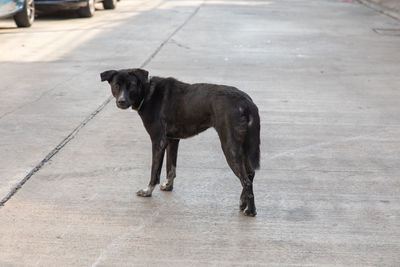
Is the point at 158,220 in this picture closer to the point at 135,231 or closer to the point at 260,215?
the point at 135,231

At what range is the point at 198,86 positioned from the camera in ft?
18.8

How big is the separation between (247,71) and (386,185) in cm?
574

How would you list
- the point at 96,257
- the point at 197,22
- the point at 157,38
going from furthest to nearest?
the point at 197,22 < the point at 157,38 < the point at 96,257

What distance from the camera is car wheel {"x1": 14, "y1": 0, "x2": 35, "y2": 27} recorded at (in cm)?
1665

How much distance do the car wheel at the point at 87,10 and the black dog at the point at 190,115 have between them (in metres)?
14.0

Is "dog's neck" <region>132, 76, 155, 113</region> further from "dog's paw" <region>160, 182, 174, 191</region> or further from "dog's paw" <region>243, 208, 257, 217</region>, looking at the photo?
"dog's paw" <region>243, 208, 257, 217</region>

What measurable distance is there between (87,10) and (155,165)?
1426cm

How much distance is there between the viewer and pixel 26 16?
1677 centimetres

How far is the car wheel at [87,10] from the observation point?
19.4 meters

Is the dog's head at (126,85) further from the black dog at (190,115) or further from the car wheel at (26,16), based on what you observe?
the car wheel at (26,16)

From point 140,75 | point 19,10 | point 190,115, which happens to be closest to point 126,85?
point 140,75

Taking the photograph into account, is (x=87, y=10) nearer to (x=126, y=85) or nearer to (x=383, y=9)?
(x=383, y=9)

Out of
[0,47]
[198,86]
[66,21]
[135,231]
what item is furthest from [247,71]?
[66,21]

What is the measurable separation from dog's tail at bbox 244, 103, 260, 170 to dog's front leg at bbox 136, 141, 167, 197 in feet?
2.49
